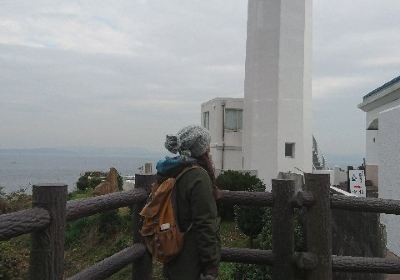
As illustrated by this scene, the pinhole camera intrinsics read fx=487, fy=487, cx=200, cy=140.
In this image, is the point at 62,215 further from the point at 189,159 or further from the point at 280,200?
the point at 280,200

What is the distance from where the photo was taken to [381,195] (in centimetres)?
927

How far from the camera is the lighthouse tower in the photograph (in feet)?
68.6

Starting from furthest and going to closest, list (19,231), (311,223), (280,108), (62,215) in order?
(280,108), (311,223), (62,215), (19,231)

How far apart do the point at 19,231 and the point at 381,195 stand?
26.6 feet

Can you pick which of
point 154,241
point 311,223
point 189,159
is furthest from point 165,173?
point 311,223

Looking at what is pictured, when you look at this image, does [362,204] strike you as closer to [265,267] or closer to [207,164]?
[207,164]

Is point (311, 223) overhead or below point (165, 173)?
below

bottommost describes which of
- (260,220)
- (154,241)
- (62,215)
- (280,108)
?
(260,220)

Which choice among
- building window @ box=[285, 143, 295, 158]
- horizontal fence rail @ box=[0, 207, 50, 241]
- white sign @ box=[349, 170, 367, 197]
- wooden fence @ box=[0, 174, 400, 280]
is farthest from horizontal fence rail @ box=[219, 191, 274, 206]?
building window @ box=[285, 143, 295, 158]

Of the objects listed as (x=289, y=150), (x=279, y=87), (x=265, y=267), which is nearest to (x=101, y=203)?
(x=265, y=267)

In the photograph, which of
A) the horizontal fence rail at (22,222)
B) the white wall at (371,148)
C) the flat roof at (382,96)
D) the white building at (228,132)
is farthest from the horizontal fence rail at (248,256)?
the white building at (228,132)

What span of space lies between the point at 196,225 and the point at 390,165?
6.72 meters

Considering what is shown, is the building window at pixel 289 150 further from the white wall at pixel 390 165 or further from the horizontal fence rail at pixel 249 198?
the horizontal fence rail at pixel 249 198

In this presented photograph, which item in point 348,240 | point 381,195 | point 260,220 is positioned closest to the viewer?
point 348,240
